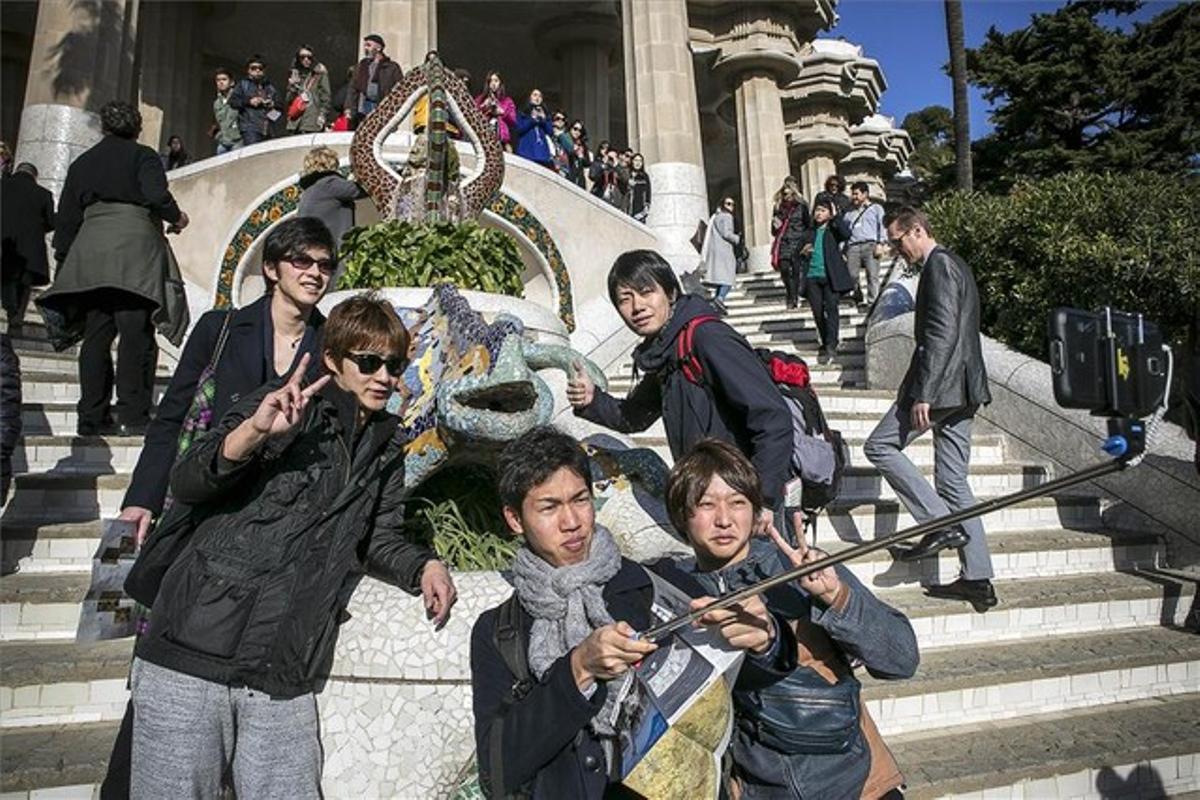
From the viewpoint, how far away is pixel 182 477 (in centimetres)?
183

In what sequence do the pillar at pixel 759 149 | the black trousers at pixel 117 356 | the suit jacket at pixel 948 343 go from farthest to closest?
1. the pillar at pixel 759 149
2. the black trousers at pixel 117 356
3. the suit jacket at pixel 948 343

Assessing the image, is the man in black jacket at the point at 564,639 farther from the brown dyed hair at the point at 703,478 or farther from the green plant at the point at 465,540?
the green plant at the point at 465,540

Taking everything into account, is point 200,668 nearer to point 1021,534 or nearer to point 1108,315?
point 1108,315

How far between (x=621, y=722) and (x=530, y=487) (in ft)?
1.74

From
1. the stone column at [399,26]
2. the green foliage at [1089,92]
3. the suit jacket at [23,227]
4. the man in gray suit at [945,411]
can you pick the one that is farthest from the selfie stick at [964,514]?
the green foliage at [1089,92]

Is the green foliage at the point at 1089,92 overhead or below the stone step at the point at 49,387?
overhead

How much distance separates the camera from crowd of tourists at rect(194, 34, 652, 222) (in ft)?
32.9

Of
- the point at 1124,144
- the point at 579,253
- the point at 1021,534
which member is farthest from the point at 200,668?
the point at 1124,144

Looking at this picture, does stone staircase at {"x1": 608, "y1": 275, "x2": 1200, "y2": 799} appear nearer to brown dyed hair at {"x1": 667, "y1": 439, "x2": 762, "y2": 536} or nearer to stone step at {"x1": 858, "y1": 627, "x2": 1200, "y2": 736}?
stone step at {"x1": 858, "y1": 627, "x2": 1200, "y2": 736}

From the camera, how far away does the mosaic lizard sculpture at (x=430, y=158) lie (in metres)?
4.84

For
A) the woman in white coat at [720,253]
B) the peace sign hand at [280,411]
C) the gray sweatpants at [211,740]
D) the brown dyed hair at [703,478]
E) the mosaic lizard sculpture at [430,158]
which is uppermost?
the woman in white coat at [720,253]

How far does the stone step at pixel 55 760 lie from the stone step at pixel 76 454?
77.3 inches

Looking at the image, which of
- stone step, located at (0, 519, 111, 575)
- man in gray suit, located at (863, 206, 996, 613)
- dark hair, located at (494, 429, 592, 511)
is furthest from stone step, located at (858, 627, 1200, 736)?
stone step, located at (0, 519, 111, 575)

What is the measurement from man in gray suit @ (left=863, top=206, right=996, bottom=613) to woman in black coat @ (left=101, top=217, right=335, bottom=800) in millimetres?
3174
